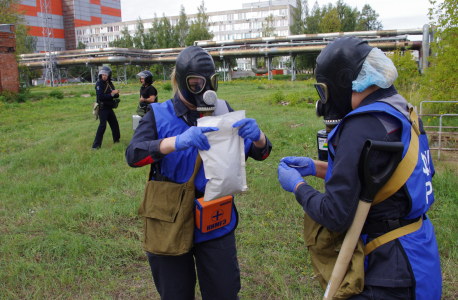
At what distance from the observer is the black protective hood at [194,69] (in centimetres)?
210

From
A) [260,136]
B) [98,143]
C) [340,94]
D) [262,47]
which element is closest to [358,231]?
[340,94]

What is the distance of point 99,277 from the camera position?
125 inches

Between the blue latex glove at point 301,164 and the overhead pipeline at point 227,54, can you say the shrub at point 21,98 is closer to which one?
the overhead pipeline at point 227,54

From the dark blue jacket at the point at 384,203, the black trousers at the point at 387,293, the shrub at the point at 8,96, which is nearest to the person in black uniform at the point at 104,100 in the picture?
the dark blue jacket at the point at 384,203

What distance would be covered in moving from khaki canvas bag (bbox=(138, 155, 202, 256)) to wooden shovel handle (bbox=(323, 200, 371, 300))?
87 cm

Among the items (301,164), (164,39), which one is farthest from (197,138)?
(164,39)

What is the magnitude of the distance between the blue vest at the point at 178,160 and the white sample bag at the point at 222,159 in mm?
229

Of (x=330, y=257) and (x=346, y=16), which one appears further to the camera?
(x=346, y=16)

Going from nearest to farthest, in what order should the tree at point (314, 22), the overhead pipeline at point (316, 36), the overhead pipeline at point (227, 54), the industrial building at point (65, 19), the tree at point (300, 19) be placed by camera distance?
1. the overhead pipeline at point (227, 54)
2. the overhead pipeline at point (316, 36)
3. the tree at point (314, 22)
4. the tree at point (300, 19)
5. the industrial building at point (65, 19)

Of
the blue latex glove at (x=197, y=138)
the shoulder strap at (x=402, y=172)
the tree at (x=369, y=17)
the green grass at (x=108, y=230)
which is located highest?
the tree at (x=369, y=17)

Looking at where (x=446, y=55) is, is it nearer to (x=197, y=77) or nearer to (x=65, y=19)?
(x=197, y=77)

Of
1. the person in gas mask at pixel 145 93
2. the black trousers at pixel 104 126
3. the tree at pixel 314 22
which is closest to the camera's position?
the person in gas mask at pixel 145 93

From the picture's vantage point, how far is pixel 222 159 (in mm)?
1840

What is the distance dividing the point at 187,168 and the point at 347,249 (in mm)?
1072
